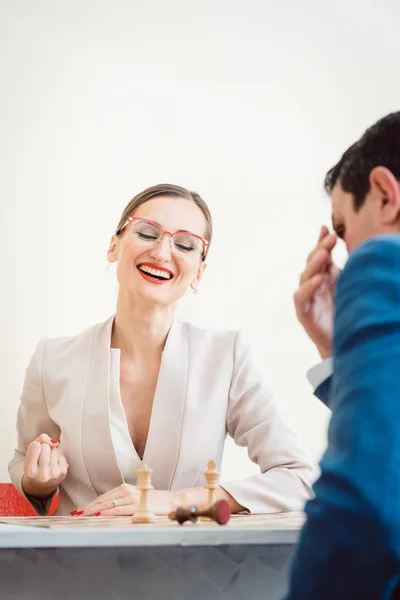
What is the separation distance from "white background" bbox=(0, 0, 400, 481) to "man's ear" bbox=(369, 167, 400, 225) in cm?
211

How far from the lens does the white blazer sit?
2020 mm

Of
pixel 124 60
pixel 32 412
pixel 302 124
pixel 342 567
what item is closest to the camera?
pixel 342 567

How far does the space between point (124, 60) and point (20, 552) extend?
2500 mm

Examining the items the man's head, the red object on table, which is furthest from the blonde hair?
the man's head

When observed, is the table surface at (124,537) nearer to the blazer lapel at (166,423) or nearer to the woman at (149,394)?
the woman at (149,394)

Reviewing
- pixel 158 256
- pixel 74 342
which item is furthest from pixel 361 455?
pixel 74 342

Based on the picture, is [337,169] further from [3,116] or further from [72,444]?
[3,116]

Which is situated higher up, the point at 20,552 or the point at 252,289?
the point at 252,289

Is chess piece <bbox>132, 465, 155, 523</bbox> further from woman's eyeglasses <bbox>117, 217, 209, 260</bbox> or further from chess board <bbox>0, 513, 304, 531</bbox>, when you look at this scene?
woman's eyeglasses <bbox>117, 217, 209, 260</bbox>

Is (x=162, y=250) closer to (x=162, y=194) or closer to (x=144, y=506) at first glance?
(x=162, y=194)

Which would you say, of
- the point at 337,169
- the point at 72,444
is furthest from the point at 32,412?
the point at 337,169

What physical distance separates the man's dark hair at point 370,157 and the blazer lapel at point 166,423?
119 centimetres

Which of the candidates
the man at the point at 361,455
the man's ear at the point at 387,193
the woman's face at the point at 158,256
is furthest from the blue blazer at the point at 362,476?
the woman's face at the point at 158,256

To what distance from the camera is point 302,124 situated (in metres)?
3.33
